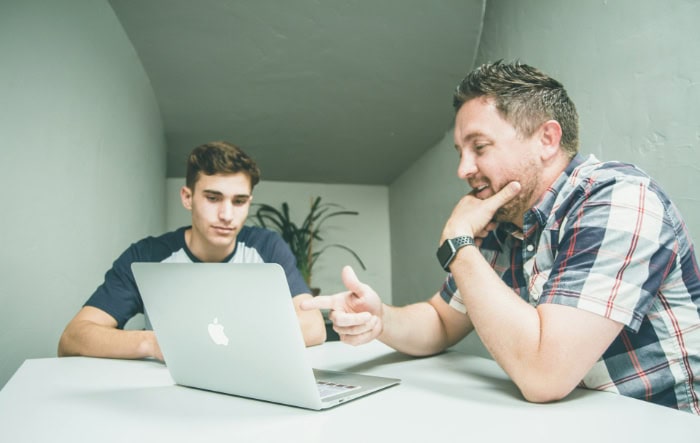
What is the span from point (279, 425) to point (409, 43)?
222 centimetres

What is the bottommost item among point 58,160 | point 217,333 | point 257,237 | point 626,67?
point 217,333

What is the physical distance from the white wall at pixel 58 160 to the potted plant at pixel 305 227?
145 centimetres

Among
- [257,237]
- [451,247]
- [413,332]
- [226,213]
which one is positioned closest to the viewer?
[451,247]

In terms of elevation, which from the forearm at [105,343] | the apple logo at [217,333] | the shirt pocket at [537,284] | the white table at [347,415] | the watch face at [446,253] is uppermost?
the watch face at [446,253]

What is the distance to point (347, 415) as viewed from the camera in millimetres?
755

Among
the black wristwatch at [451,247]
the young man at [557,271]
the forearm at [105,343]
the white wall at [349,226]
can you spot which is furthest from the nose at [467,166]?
the white wall at [349,226]

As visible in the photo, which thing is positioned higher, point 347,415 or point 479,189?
point 479,189

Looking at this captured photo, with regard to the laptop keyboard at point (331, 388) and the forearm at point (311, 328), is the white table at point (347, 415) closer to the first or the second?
the laptop keyboard at point (331, 388)

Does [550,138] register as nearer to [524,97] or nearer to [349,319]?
[524,97]

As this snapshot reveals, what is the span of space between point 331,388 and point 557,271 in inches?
20.1

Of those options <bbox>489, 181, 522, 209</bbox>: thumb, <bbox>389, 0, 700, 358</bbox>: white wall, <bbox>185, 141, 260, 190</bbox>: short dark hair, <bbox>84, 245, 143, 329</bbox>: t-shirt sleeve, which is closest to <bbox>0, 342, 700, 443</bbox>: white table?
<bbox>489, 181, 522, 209</bbox>: thumb

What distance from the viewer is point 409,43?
8.20 feet

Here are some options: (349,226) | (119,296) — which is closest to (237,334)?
(119,296)

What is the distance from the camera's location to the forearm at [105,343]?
4.21 ft
